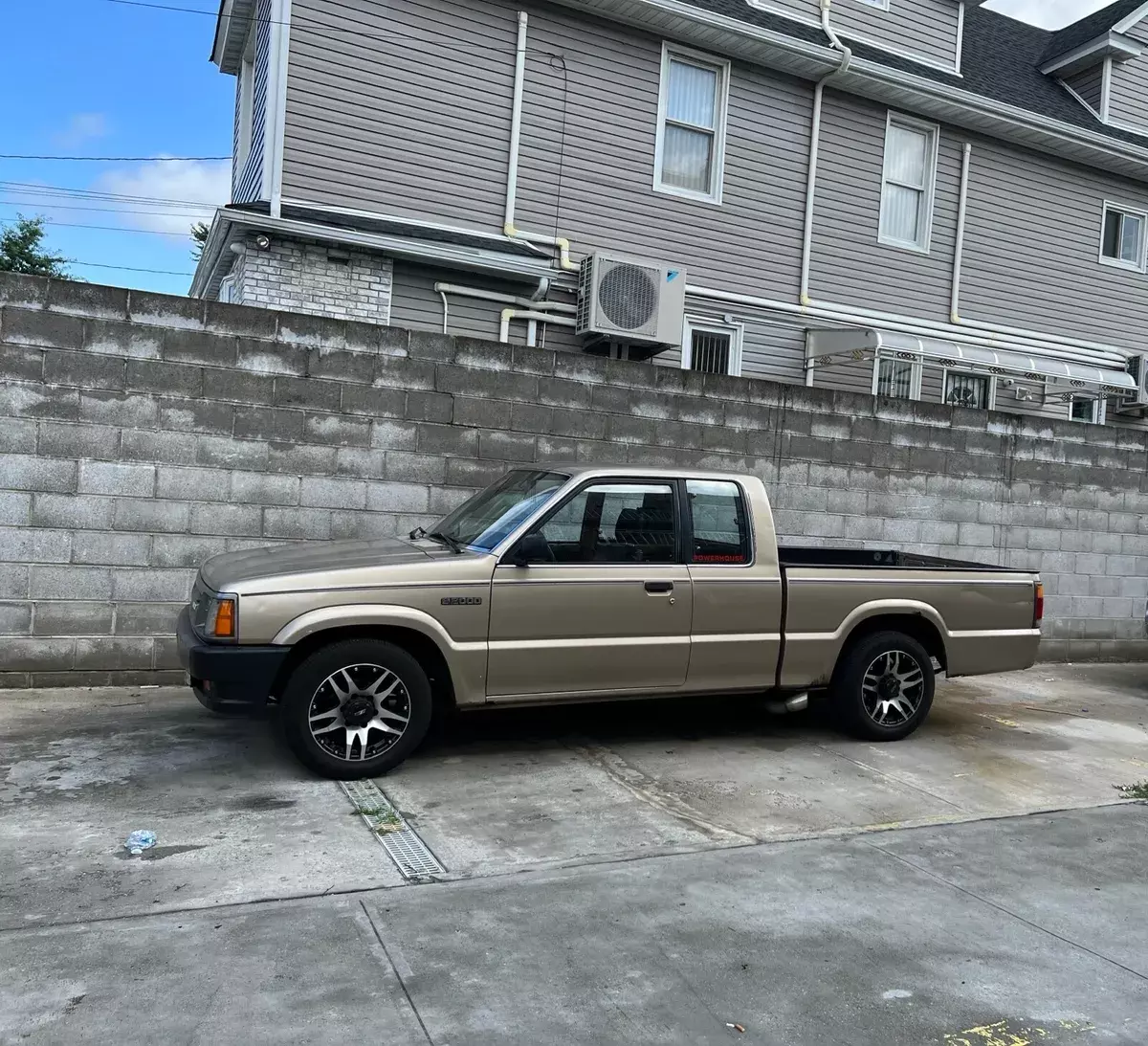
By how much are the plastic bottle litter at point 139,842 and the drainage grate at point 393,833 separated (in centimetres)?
93

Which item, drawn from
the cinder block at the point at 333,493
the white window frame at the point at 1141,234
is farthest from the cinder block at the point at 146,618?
the white window frame at the point at 1141,234

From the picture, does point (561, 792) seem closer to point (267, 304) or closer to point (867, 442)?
point (867, 442)

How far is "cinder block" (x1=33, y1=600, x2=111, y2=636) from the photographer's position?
6859 millimetres

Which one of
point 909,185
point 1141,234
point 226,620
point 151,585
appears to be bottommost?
point 151,585

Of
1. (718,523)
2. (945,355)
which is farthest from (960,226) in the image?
(718,523)

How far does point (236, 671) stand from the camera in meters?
5.01

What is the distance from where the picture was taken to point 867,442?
9.49 meters

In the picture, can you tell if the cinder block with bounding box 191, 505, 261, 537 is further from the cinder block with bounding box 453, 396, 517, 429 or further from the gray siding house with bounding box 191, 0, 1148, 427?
the gray siding house with bounding box 191, 0, 1148, 427

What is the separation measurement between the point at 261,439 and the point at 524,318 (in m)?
4.48

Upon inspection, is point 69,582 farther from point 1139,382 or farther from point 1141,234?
point 1141,234

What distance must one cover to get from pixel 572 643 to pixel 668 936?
217cm

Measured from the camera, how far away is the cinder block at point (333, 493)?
7.46m

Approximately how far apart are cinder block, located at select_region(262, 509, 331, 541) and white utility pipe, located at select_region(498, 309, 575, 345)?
4.08 meters

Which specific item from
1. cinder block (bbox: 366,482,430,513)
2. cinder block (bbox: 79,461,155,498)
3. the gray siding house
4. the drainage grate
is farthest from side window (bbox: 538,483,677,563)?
the gray siding house
